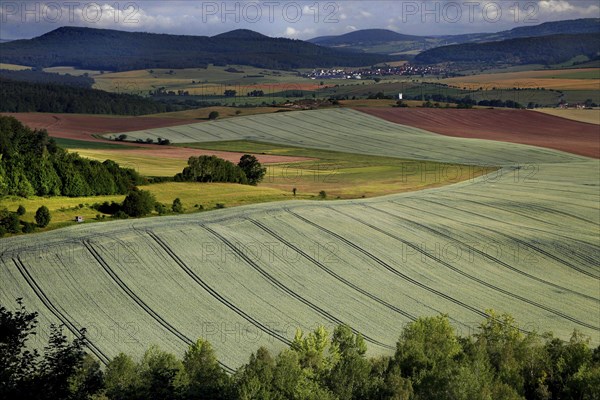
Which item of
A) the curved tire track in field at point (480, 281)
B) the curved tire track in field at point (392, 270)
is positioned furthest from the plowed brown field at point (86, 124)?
the curved tire track in field at point (480, 281)

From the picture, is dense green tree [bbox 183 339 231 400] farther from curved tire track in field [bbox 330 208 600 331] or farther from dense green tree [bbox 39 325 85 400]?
curved tire track in field [bbox 330 208 600 331]

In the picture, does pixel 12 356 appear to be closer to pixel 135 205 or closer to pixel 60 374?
pixel 60 374

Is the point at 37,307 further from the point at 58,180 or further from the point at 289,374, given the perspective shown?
the point at 58,180

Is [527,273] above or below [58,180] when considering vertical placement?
below

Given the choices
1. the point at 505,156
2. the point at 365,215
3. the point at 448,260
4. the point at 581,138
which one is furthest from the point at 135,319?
the point at 581,138

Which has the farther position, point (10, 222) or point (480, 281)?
point (10, 222)

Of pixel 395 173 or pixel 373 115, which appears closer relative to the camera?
pixel 395 173

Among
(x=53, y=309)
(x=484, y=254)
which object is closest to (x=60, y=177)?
(x=53, y=309)
